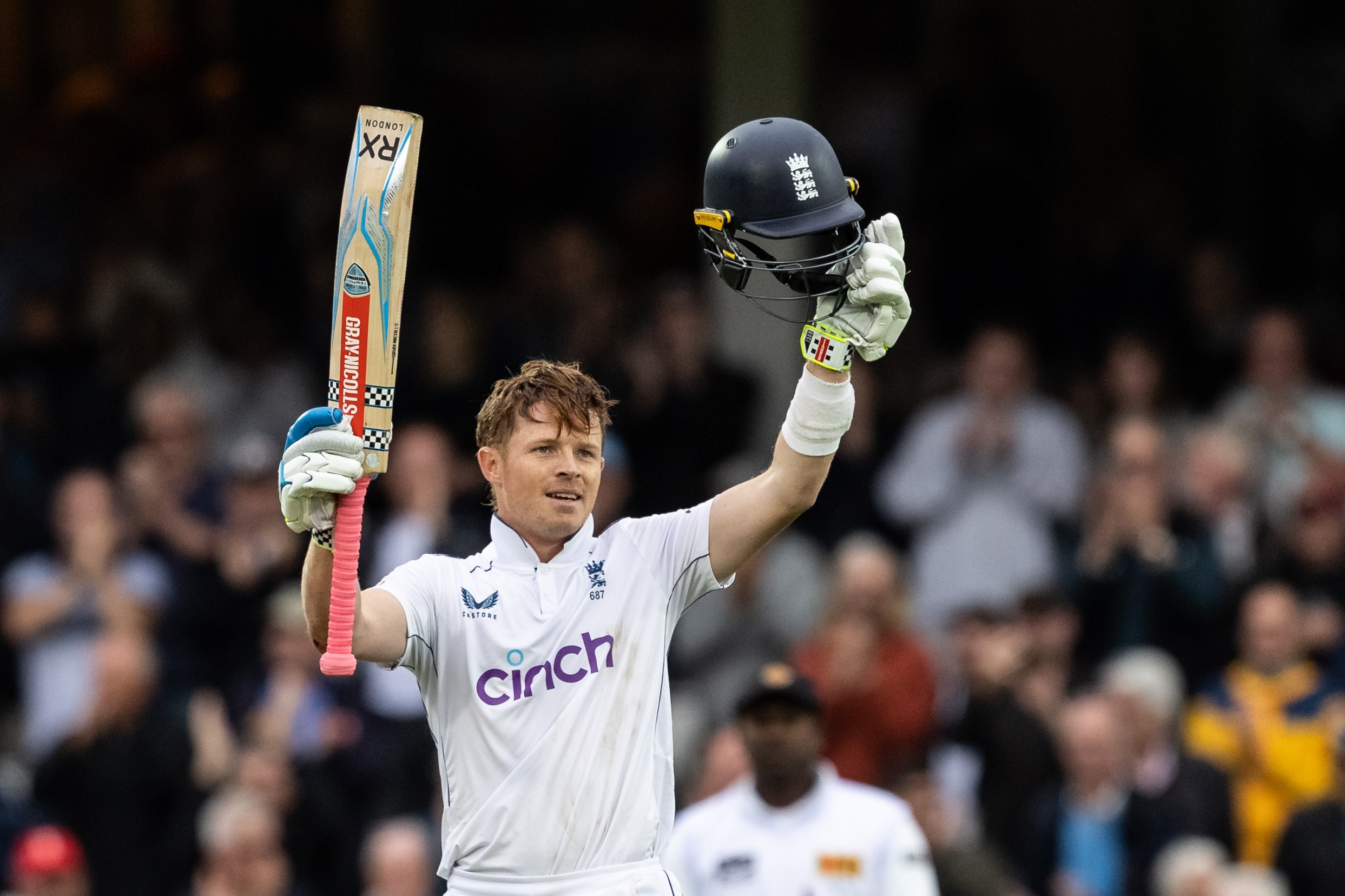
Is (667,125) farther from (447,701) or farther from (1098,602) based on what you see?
(447,701)

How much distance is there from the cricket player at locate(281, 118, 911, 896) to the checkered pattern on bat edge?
0.16 meters

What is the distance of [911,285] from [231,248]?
13.3 feet

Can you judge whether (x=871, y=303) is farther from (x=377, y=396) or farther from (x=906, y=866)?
(x=906, y=866)

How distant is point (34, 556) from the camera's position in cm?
1071

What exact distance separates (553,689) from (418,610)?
0.37 metres

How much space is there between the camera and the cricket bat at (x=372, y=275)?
4.86m

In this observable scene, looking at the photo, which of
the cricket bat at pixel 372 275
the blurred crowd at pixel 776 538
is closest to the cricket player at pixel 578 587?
the cricket bat at pixel 372 275

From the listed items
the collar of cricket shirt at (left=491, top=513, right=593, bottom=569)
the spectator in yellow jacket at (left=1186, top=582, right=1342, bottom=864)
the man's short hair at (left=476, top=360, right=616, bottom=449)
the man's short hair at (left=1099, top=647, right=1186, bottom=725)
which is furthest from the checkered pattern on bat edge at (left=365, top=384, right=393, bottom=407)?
the spectator in yellow jacket at (left=1186, top=582, right=1342, bottom=864)

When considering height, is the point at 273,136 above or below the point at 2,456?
→ above

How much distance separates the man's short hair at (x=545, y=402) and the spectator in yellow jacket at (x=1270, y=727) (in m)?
4.81

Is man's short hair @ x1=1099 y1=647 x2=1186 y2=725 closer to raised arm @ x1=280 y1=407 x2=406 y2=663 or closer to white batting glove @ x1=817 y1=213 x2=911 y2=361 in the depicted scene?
white batting glove @ x1=817 y1=213 x2=911 y2=361

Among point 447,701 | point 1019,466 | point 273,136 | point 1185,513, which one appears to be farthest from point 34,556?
point 447,701

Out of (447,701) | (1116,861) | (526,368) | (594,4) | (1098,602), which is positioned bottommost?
(1116,861)

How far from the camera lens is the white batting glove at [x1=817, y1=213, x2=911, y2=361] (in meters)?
4.82
